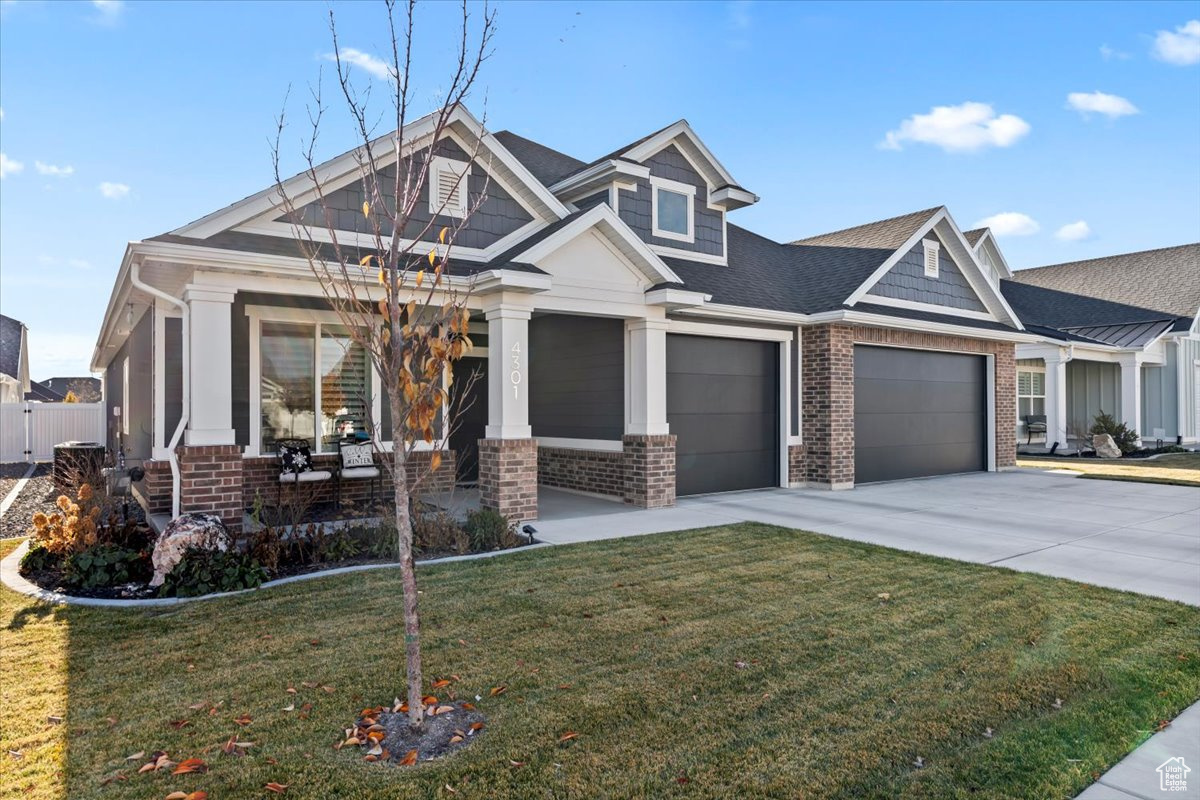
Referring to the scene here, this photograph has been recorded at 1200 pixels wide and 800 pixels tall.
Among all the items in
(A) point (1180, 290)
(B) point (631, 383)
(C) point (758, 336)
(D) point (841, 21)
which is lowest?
(B) point (631, 383)

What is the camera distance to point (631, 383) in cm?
1071

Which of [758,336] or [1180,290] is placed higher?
[1180,290]

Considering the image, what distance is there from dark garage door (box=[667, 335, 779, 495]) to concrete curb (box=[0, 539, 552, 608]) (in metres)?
4.61

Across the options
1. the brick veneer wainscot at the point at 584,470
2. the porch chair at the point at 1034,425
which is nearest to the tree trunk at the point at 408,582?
the brick veneer wainscot at the point at 584,470

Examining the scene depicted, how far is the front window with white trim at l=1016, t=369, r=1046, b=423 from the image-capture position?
71.6 feet

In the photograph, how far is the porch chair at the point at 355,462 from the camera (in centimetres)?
970

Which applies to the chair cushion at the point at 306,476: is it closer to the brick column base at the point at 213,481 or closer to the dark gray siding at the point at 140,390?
the brick column base at the point at 213,481

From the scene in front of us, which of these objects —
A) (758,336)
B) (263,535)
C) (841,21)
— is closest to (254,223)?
(263,535)

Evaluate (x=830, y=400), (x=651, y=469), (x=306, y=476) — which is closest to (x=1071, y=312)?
(x=830, y=400)

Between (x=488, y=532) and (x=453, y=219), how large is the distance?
4.41 meters

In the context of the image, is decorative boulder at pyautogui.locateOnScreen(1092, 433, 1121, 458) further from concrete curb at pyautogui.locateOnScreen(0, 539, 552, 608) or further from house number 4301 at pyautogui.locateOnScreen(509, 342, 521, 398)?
concrete curb at pyautogui.locateOnScreen(0, 539, 552, 608)

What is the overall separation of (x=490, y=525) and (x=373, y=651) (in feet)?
11.1

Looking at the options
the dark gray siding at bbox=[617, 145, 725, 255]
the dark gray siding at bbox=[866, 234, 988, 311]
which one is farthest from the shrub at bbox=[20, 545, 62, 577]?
the dark gray siding at bbox=[866, 234, 988, 311]

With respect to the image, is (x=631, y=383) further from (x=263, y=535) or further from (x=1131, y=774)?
(x=1131, y=774)
